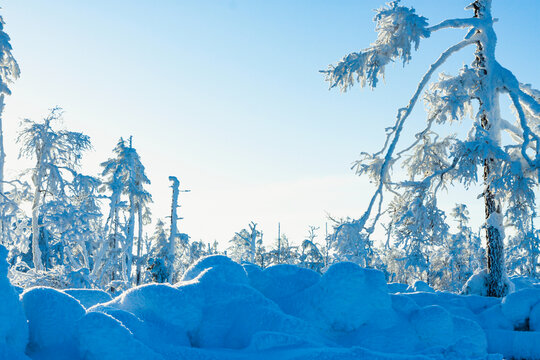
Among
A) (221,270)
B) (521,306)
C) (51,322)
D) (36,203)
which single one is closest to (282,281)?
(221,270)

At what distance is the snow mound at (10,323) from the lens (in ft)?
12.3

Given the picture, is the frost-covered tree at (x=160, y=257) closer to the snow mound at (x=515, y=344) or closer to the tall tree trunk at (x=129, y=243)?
the tall tree trunk at (x=129, y=243)

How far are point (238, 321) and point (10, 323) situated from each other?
2.30 meters

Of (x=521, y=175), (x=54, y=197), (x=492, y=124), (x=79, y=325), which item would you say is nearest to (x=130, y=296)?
(x=79, y=325)

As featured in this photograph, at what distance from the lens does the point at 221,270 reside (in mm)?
5863

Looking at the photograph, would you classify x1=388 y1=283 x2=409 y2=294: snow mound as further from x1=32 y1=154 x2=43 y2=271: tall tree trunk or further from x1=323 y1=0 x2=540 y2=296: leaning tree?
x1=32 y1=154 x2=43 y2=271: tall tree trunk

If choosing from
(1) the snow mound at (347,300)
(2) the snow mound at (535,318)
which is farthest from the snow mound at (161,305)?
(2) the snow mound at (535,318)

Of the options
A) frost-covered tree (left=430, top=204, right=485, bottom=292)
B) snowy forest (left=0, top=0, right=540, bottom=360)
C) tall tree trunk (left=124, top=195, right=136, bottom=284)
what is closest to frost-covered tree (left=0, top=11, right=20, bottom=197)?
snowy forest (left=0, top=0, right=540, bottom=360)

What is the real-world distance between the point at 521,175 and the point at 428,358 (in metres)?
6.35

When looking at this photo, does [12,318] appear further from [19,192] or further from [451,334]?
[19,192]

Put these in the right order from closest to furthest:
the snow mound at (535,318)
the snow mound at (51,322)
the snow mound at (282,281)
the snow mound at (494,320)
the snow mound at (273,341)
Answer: the snow mound at (51,322)
the snow mound at (273,341)
the snow mound at (282,281)
the snow mound at (535,318)
the snow mound at (494,320)

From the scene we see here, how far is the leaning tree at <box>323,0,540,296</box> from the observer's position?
32.1ft

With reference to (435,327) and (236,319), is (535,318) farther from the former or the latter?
(236,319)

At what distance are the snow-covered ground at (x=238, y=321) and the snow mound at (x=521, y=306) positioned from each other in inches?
34.5
